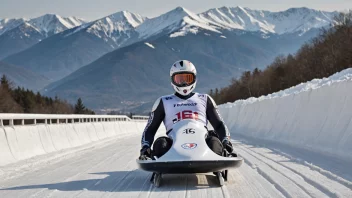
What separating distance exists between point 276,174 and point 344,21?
87.8 meters

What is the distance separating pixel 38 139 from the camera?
15.7 metres

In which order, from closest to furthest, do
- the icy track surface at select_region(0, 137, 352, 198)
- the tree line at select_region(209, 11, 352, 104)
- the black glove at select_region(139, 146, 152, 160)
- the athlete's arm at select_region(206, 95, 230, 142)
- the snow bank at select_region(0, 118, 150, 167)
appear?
the icy track surface at select_region(0, 137, 352, 198), the black glove at select_region(139, 146, 152, 160), the athlete's arm at select_region(206, 95, 230, 142), the snow bank at select_region(0, 118, 150, 167), the tree line at select_region(209, 11, 352, 104)

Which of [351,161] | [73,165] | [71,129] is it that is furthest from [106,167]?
[71,129]

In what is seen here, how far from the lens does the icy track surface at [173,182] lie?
8148 millimetres

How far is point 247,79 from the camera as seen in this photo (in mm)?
165375

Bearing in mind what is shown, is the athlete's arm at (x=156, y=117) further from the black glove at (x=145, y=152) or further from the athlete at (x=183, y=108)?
the black glove at (x=145, y=152)

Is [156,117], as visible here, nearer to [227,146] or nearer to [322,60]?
[227,146]

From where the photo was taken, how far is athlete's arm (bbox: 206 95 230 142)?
1025 cm

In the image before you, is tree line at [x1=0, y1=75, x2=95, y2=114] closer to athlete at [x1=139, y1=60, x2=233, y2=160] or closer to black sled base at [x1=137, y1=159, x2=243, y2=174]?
athlete at [x1=139, y1=60, x2=233, y2=160]

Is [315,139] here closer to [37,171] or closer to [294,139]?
[294,139]

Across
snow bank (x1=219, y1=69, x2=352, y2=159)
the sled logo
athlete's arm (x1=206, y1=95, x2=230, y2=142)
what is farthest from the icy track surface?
snow bank (x1=219, y1=69, x2=352, y2=159)

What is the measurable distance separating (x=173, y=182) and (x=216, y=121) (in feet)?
5.55

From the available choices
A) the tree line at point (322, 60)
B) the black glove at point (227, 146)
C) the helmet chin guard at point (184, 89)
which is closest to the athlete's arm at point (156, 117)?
the helmet chin guard at point (184, 89)

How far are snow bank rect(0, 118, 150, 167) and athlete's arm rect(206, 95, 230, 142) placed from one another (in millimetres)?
4905
